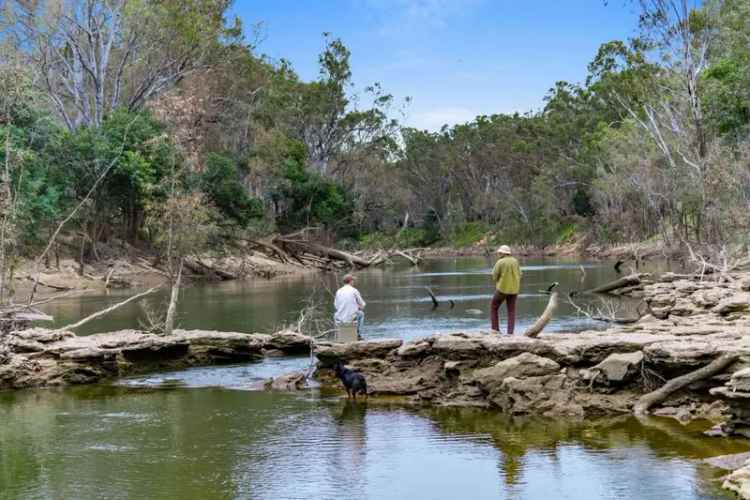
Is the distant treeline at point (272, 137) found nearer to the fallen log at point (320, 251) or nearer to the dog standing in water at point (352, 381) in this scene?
the fallen log at point (320, 251)

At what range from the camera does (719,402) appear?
1361 cm

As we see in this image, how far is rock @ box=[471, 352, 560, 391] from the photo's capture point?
14867 mm

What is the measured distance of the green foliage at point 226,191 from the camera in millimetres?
52472

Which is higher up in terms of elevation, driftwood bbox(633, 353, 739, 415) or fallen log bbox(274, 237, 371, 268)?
fallen log bbox(274, 237, 371, 268)

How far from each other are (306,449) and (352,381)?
363cm

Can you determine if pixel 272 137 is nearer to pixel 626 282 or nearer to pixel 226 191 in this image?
pixel 226 191

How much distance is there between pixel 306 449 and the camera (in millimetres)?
12484

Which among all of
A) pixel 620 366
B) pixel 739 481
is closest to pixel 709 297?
pixel 620 366

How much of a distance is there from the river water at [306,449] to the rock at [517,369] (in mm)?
674

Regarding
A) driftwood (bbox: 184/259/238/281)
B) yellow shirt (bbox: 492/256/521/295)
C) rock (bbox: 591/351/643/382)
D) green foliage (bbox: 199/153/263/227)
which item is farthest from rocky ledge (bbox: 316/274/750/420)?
driftwood (bbox: 184/259/238/281)

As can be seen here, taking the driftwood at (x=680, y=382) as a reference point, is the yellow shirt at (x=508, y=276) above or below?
above

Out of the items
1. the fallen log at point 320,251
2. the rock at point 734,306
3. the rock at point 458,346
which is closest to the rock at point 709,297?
the rock at point 734,306

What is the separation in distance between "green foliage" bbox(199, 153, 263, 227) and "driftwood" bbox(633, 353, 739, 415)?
4013 cm

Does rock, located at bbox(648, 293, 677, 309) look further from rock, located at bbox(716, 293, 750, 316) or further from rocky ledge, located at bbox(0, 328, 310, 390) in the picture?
rocky ledge, located at bbox(0, 328, 310, 390)
